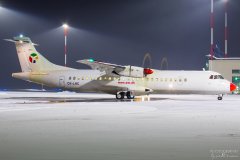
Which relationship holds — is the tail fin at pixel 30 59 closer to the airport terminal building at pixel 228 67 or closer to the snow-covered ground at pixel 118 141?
the snow-covered ground at pixel 118 141

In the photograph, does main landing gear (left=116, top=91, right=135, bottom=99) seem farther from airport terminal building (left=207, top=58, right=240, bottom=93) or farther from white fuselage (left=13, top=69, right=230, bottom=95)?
airport terminal building (left=207, top=58, right=240, bottom=93)

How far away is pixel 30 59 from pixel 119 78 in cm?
936

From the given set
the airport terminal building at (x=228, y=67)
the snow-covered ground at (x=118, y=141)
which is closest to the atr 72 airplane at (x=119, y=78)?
the snow-covered ground at (x=118, y=141)

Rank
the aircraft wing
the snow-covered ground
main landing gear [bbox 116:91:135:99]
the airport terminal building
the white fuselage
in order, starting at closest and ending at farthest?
1. the snow-covered ground
2. the aircraft wing
3. the white fuselage
4. main landing gear [bbox 116:91:135:99]
5. the airport terminal building

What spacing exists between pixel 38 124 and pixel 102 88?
2147cm

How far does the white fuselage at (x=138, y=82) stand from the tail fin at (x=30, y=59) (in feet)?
2.20

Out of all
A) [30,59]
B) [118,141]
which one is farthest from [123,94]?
[118,141]

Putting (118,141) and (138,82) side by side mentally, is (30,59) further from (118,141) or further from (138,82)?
(118,141)

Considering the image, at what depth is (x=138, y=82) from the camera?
34906 millimetres

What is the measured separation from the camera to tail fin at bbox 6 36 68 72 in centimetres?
3622

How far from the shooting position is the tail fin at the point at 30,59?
36219mm

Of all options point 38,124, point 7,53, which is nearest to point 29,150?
point 38,124

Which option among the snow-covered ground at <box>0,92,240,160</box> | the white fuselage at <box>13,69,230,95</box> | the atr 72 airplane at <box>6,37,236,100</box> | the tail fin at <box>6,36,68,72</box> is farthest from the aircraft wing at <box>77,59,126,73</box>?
the snow-covered ground at <box>0,92,240,160</box>

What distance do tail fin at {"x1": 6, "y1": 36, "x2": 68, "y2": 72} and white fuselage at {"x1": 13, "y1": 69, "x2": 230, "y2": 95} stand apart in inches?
26.3
